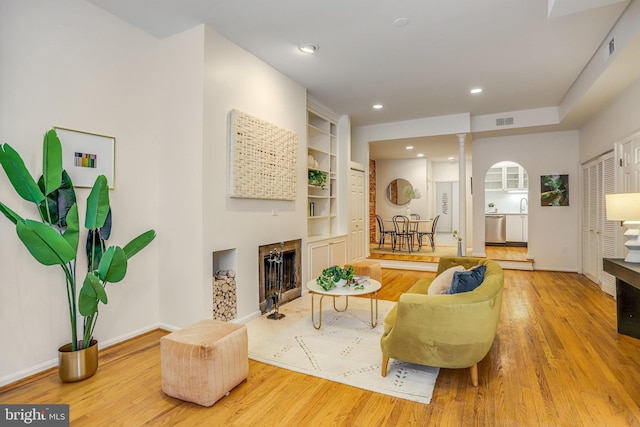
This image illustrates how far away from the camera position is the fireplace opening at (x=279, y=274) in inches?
163

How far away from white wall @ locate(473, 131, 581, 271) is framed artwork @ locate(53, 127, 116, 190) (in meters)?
6.87

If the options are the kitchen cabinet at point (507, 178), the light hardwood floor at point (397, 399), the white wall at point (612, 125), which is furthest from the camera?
the kitchen cabinet at point (507, 178)

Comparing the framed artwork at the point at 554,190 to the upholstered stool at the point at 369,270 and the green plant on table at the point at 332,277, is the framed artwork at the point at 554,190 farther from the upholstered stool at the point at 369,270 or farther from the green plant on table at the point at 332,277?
the green plant on table at the point at 332,277

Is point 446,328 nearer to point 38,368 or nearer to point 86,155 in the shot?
point 38,368

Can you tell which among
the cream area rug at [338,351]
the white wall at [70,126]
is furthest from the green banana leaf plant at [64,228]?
the cream area rug at [338,351]

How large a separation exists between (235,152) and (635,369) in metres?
3.99

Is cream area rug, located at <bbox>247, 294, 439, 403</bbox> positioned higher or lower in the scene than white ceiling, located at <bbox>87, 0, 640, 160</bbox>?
lower

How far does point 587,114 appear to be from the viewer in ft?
17.7

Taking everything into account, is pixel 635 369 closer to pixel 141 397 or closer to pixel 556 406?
pixel 556 406

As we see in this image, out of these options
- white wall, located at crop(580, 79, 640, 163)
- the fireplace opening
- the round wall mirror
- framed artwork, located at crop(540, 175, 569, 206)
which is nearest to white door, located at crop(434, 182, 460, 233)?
the round wall mirror

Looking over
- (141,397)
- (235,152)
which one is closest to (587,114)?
(235,152)

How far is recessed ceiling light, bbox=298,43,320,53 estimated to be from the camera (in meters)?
3.76

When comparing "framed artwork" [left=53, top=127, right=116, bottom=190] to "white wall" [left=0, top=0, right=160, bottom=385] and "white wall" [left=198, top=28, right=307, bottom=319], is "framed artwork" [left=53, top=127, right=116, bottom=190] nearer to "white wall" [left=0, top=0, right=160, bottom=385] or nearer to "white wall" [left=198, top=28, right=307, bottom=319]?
"white wall" [left=0, top=0, right=160, bottom=385]

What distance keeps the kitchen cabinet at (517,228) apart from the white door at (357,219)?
15.9ft
